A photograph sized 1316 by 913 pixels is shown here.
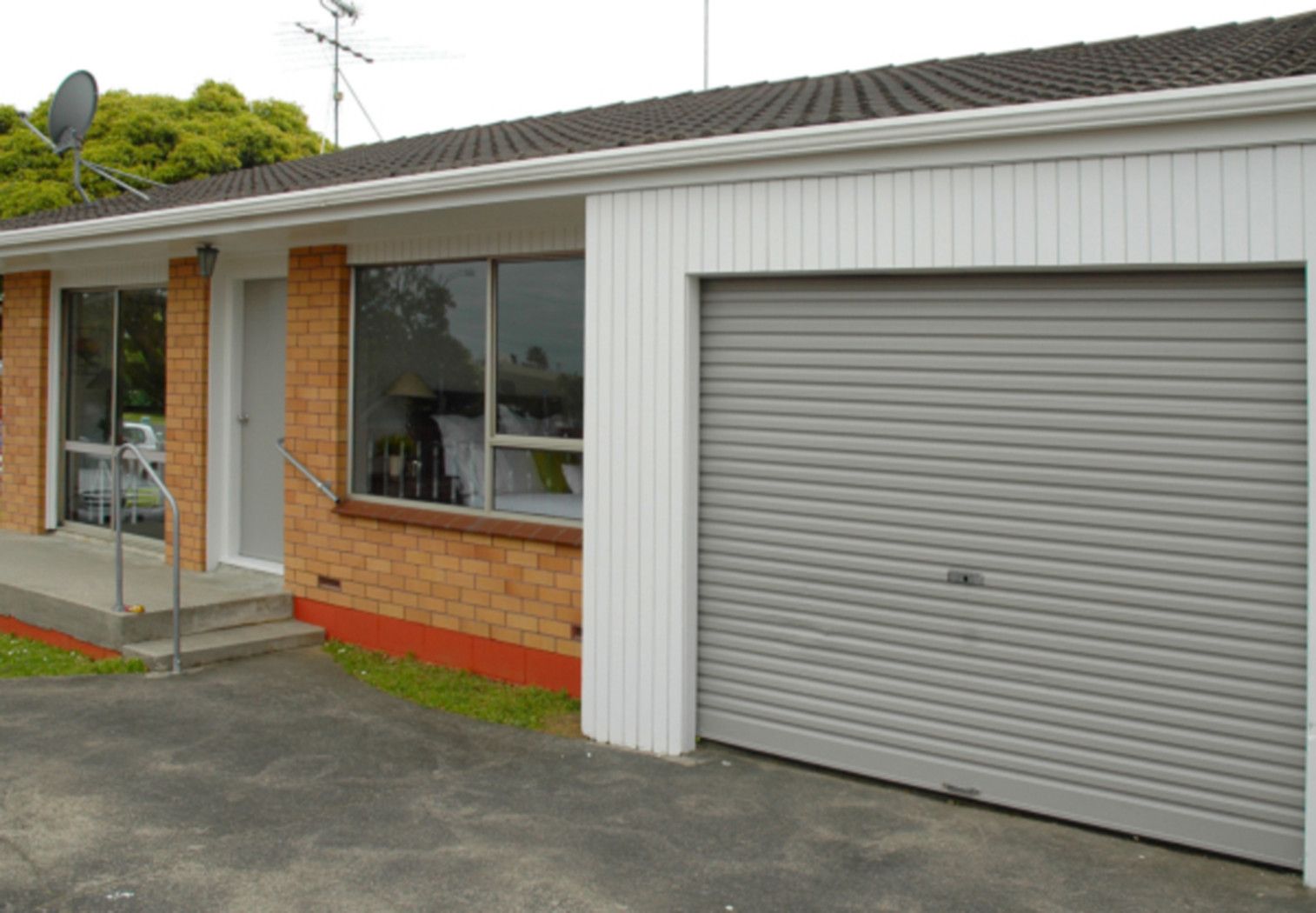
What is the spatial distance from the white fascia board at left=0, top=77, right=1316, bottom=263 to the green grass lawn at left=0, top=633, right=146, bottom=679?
281 centimetres

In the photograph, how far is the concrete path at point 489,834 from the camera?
4.30 m

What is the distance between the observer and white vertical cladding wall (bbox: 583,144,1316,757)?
465 cm

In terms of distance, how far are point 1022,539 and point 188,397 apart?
6.86m

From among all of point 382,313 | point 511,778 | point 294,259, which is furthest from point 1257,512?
point 294,259

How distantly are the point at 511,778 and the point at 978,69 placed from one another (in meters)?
5.04

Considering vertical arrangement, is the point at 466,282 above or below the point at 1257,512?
above

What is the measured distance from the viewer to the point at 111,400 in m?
10.7

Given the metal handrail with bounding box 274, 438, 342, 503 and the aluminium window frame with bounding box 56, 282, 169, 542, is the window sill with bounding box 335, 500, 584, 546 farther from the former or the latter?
the aluminium window frame with bounding box 56, 282, 169, 542

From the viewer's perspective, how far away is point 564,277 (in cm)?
722

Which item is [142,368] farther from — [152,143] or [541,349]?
[152,143]

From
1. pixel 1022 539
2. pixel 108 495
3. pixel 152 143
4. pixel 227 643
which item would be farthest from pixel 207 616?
pixel 152 143

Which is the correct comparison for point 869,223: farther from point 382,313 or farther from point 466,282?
point 382,313

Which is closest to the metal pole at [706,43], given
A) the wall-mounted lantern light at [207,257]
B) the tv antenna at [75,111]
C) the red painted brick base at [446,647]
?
the wall-mounted lantern light at [207,257]

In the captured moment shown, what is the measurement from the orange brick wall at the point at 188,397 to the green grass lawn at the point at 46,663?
1459mm
